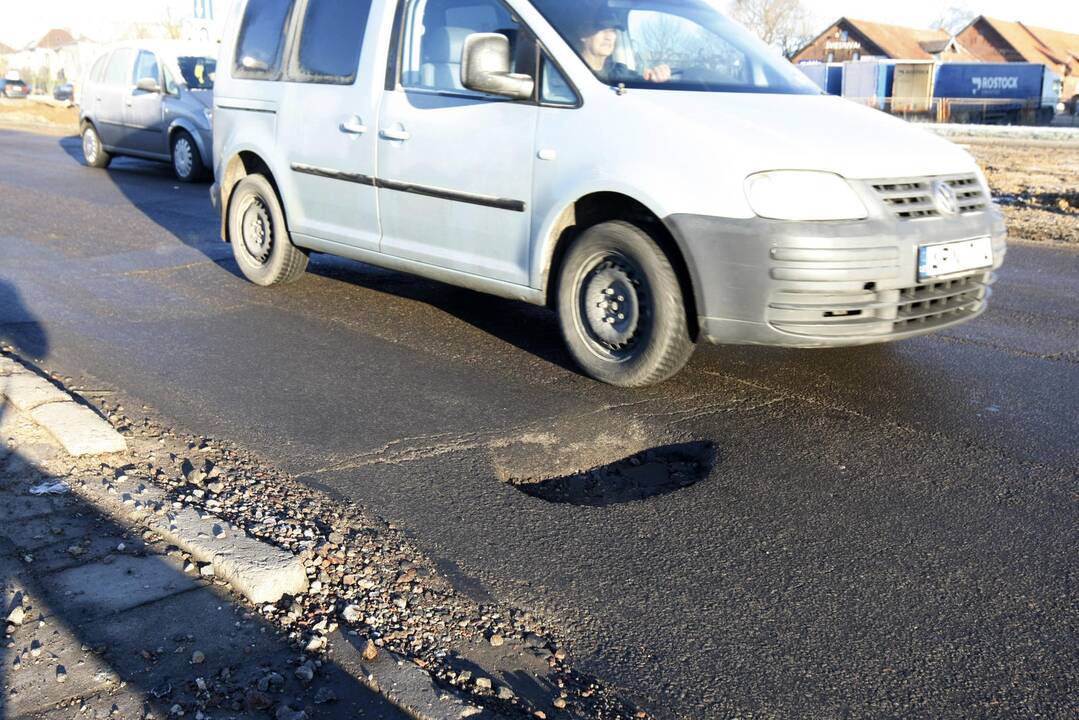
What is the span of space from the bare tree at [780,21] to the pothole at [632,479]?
3437 inches

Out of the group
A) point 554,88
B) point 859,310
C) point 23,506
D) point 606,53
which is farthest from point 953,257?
point 23,506

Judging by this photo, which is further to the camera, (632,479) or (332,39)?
(332,39)

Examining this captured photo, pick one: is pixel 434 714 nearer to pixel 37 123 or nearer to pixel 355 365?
pixel 355 365

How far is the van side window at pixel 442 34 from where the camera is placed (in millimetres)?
5754

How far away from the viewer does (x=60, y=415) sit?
15.3 ft

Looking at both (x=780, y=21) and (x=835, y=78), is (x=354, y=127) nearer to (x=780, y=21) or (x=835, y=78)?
(x=835, y=78)

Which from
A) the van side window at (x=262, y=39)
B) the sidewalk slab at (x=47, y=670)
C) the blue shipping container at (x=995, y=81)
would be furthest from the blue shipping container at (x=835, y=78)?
the sidewalk slab at (x=47, y=670)

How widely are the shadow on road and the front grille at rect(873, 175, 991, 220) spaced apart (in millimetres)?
3249

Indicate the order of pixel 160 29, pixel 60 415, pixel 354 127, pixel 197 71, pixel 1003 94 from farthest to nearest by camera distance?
pixel 160 29 < pixel 1003 94 < pixel 197 71 < pixel 354 127 < pixel 60 415

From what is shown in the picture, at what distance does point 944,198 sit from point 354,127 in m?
3.40

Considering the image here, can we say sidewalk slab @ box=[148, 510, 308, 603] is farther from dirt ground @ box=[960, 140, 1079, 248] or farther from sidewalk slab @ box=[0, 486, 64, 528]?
dirt ground @ box=[960, 140, 1079, 248]

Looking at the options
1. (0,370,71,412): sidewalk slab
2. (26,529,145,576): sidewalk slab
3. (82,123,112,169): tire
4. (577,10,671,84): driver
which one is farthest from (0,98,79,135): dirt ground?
(26,529,145,576): sidewalk slab

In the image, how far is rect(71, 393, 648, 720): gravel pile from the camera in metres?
2.83

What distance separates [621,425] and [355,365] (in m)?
1.69
